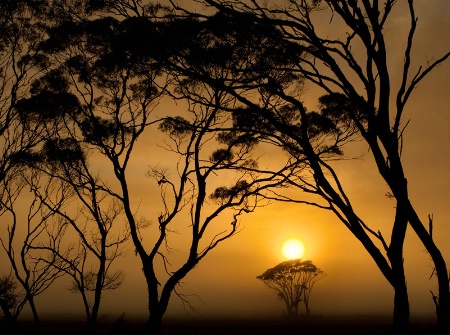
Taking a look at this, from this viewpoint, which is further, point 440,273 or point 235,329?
point 235,329

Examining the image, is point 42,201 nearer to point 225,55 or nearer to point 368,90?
point 225,55

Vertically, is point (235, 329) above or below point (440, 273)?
below

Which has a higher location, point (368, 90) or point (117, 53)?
point (117, 53)

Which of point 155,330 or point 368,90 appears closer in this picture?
point 368,90

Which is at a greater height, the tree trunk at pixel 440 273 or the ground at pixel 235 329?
the tree trunk at pixel 440 273

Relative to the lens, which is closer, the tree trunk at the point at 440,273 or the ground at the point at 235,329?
the tree trunk at the point at 440,273

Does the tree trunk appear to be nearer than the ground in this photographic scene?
Yes

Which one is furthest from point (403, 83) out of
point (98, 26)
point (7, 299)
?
point (7, 299)

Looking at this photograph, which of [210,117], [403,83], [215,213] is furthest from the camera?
[210,117]

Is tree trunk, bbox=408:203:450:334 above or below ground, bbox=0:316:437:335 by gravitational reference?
above

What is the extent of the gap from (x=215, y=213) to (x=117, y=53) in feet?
16.9

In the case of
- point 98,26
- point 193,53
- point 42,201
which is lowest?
point 42,201

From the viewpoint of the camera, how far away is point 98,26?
1466cm

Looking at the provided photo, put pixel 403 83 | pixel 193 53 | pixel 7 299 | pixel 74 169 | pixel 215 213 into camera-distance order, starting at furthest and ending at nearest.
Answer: pixel 74 169, pixel 7 299, pixel 215 213, pixel 193 53, pixel 403 83
